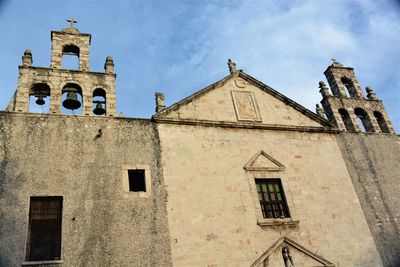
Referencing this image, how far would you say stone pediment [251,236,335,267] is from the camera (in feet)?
35.4

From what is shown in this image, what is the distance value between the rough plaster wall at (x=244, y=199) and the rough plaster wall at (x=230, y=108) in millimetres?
479

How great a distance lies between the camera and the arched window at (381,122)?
15438 mm

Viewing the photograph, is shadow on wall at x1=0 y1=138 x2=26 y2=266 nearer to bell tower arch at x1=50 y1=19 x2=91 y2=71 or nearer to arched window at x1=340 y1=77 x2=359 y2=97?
bell tower arch at x1=50 y1=19 x2=91 y2=71

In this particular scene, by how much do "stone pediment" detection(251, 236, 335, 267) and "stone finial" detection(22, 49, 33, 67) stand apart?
351 inches

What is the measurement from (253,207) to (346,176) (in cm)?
391

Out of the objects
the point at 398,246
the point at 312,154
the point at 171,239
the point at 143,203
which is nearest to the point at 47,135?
the point at 143,203

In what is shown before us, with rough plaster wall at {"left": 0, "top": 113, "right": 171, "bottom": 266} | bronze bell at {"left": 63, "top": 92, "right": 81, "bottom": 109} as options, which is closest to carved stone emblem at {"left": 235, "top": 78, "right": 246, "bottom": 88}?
Answer: rough plaster wall at {"left": 0, "top": 113, "right": 171, "bottom": 266}

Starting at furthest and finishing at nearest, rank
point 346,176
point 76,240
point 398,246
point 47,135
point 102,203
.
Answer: point 346,176
point 398,246
point 47,135
point 102,203
point 76,240

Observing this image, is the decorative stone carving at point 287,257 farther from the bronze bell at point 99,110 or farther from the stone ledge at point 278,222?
the bronze bell at point 99,110

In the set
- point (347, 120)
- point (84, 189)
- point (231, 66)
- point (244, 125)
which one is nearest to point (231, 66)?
point (231, 66)

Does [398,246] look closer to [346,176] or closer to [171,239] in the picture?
[346,176]

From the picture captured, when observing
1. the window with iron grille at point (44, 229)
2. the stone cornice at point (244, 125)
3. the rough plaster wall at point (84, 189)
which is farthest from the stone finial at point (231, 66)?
the window with iron grille at point (44, 229)

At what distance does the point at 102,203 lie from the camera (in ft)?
33.7

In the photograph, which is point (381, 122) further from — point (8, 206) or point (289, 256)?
point (8, 206)
